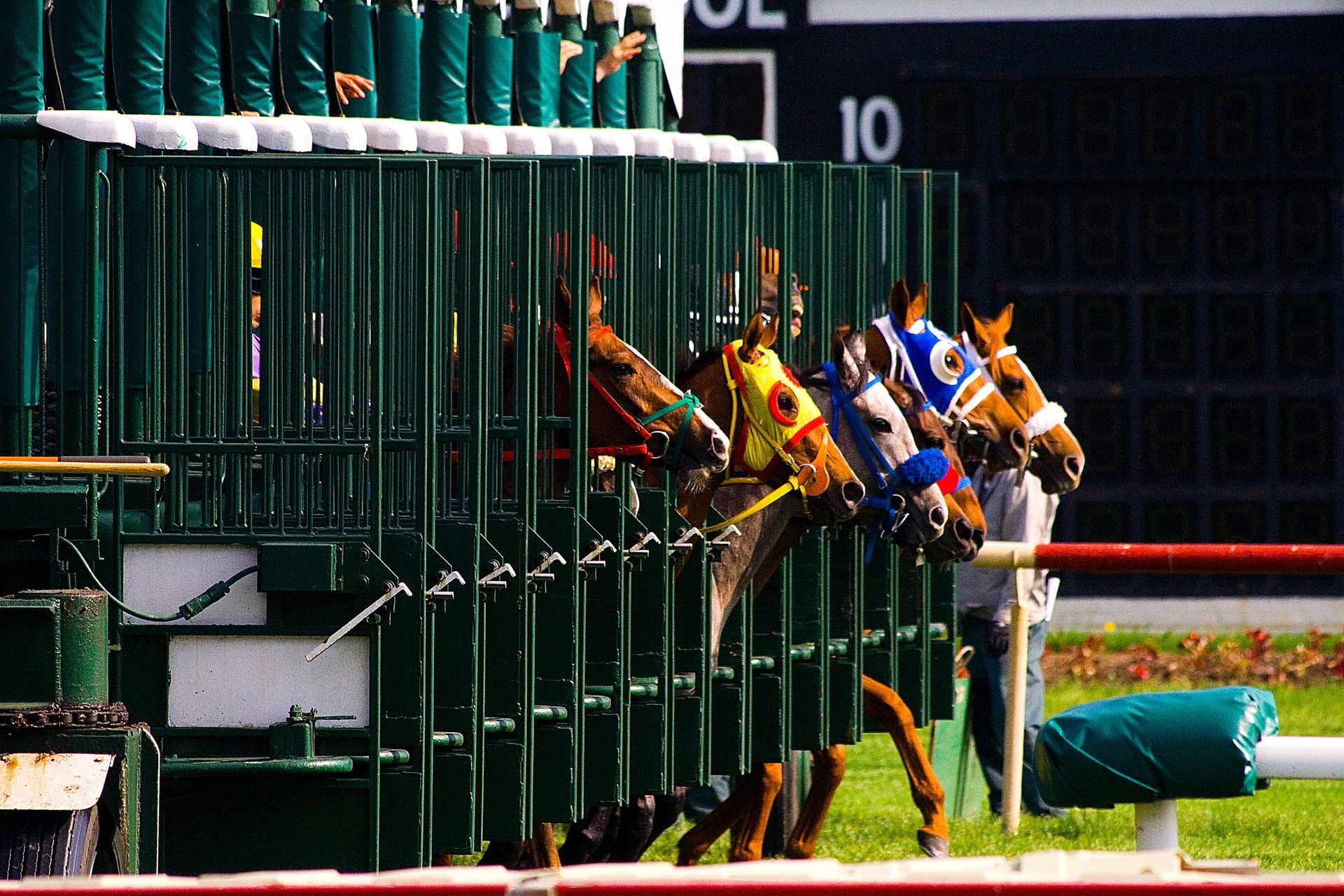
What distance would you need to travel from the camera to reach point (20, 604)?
4441mm

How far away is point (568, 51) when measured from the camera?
8.59 metres

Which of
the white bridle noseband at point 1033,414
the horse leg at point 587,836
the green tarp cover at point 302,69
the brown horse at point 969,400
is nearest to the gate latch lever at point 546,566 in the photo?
the horse leg at point 587,836

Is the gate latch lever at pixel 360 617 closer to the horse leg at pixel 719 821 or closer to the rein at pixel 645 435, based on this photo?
the rein at pixel 645 435

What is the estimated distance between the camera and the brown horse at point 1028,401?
862 cm

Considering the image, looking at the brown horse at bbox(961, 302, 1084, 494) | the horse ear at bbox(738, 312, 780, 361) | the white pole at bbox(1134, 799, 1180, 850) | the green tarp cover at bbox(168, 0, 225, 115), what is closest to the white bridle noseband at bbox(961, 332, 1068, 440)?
the brown horse at bbox(961, 302, 1084, 494)

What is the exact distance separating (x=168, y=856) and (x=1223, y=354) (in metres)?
8.43

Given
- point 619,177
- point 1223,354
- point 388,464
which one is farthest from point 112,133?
point 1223,354

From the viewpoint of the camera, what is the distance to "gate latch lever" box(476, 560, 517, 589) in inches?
209

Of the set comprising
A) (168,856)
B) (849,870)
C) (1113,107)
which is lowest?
(168,856)

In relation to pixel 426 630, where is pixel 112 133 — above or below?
above

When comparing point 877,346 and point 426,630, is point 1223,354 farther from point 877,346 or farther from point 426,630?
point 426,630

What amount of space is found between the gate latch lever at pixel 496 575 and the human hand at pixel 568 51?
3.48 m

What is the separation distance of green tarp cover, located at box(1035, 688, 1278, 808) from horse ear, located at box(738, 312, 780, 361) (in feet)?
10.3

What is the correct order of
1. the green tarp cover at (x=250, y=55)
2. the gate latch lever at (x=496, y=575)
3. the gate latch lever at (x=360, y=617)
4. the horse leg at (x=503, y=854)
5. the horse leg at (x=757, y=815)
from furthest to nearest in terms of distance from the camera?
the horse leg at (x=757, y=815) < the green tarp cover at (x=250, y=55) < the horse leg at (x=503, y=854) < the gate latch lever at (x=496, y=575) < the gate latch lever at (x=360, y=617)
